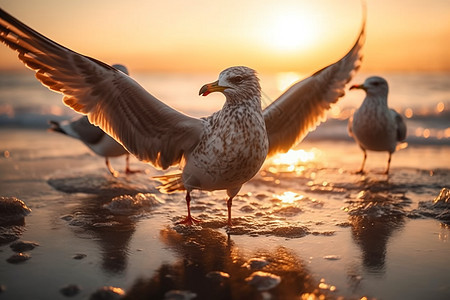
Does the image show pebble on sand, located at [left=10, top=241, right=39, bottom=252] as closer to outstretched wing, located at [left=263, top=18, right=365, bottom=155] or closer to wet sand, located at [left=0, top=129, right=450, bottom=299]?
wet sand, located at [left=0, top=129, right=450, bottom=299]

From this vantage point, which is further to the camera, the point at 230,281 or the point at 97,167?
Answer: the point at 97,167

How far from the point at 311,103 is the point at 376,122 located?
2.34 meters

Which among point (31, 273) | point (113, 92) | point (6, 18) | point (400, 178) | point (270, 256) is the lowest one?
point (31, 273)

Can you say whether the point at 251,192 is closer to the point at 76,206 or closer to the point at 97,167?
the point at 76,206

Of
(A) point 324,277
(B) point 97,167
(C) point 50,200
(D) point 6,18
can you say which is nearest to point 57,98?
(B) point 97,167

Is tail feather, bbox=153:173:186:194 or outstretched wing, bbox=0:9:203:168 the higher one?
outstretched wing, bbox=0:9:203:168

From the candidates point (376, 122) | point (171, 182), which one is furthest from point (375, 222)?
point (376, 122)

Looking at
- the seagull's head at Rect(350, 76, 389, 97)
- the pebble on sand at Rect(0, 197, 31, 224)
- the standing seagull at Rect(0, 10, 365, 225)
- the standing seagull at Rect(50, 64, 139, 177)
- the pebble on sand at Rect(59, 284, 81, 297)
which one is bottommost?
the pebble on sand at Rect(59, 284, 81, 297)

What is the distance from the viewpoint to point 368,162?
7.55 metres

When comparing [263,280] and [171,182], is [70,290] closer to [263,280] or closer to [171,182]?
[263,280]

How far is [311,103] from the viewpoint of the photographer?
184 inches

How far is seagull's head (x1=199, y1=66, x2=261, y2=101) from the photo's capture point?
3436 mm

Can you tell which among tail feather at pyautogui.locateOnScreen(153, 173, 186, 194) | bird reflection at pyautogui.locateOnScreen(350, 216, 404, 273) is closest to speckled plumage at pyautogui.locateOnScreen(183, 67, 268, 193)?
tail feather at pyautogui.locateOnScreen(153, 173, 186, 194)

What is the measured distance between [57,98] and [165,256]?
2140 cm
